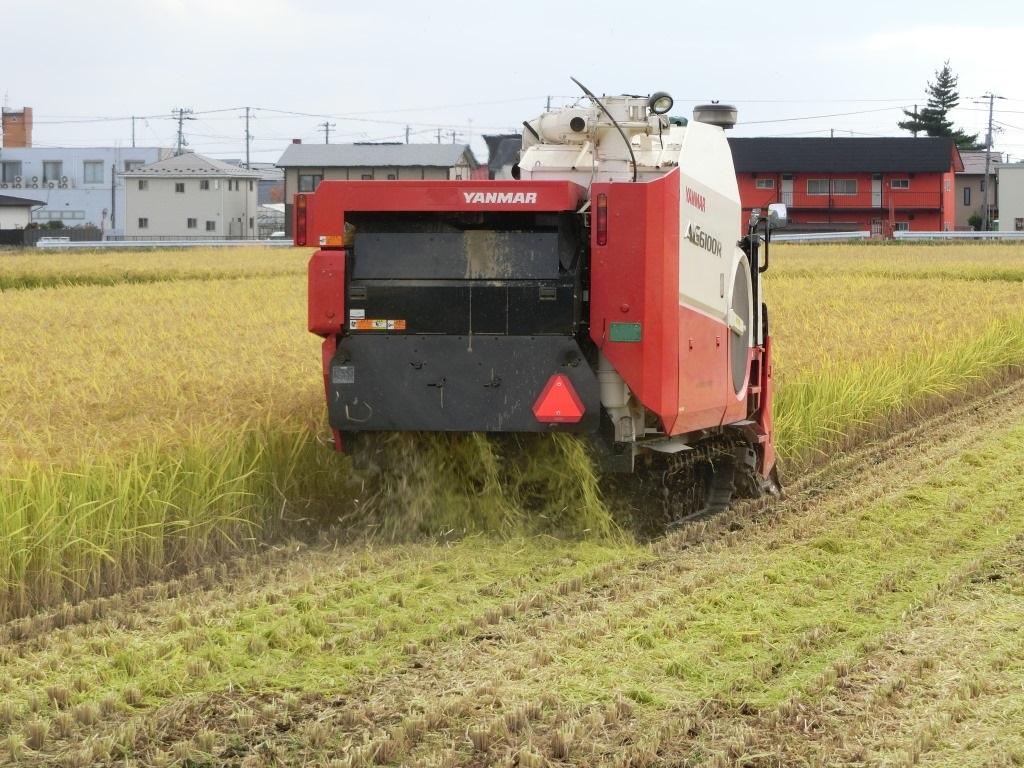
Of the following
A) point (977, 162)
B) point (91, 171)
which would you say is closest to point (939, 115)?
point (977, 162)

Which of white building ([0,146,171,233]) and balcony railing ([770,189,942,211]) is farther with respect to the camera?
white building ([0,146,171,233])

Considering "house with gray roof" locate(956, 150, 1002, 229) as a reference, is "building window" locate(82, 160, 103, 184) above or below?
above

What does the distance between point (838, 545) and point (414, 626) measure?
8.08ft

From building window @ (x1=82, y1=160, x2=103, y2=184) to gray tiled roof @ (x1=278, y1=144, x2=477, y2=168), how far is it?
24121 millimetres

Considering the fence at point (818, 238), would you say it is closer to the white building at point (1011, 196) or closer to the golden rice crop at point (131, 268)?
the white building at point (1011, 196)

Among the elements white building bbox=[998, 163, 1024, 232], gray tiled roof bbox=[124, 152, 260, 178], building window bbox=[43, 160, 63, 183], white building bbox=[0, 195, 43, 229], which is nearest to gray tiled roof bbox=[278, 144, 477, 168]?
gray tiled roof bbox=[124, 152, 260, 178]

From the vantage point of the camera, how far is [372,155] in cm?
7200

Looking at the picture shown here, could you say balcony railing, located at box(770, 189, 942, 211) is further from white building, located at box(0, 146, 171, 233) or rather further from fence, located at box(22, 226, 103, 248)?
white building, located at box(0, 146, 171, 233)

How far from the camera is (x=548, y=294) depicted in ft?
22.4

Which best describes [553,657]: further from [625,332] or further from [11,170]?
[11,170]

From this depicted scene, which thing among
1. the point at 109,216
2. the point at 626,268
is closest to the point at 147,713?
the point at 626,268

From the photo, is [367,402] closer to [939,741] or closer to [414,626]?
[414,626]

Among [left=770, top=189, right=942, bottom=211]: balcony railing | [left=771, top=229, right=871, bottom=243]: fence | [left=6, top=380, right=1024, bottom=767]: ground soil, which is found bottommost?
[left=6, top=380, right=1024, bottom=767]: ground soil

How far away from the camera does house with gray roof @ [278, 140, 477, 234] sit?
69.7 meters
